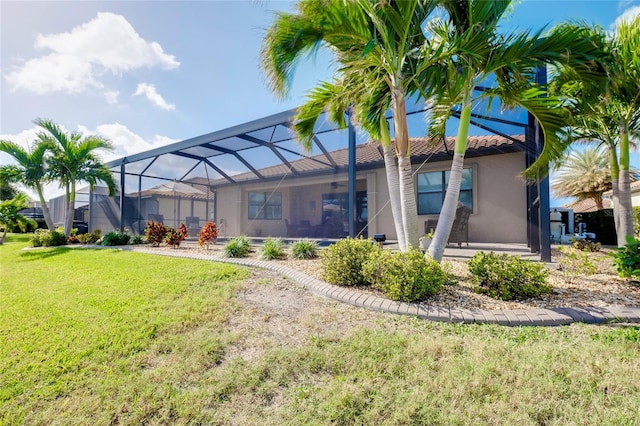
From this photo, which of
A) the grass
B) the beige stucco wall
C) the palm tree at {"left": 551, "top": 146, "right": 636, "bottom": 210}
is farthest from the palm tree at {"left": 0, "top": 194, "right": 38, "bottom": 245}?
the palm tree at {"left": 551, "top": 146, "right": 636, "bottom": 210}

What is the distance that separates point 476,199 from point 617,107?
4.21 m

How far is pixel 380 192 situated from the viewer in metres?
9.68

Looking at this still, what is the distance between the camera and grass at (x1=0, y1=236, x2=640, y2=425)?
1.85 m

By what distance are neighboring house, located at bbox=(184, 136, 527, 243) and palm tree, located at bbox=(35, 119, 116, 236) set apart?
850 centimetres

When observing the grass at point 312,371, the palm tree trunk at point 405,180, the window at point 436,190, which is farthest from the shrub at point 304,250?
the window at point 436,190

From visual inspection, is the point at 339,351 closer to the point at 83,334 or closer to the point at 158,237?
the point at 83,334

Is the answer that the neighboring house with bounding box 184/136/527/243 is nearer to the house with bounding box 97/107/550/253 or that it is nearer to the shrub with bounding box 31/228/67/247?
the house with bounding box 97/107/550/253

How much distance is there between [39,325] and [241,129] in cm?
677

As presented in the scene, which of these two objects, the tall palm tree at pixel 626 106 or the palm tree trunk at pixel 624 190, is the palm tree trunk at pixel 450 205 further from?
the palm tree trunk at pixel 624 190

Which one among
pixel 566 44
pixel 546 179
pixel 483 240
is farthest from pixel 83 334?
pixel 483 240

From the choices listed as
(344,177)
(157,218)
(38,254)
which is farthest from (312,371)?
(157,218)

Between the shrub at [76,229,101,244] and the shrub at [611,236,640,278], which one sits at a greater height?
the shrub at [611,236,640,278]

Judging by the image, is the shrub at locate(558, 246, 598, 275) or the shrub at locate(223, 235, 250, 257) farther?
the shrub at locate(223, 235, 250, 257)

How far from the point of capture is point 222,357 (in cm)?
263
